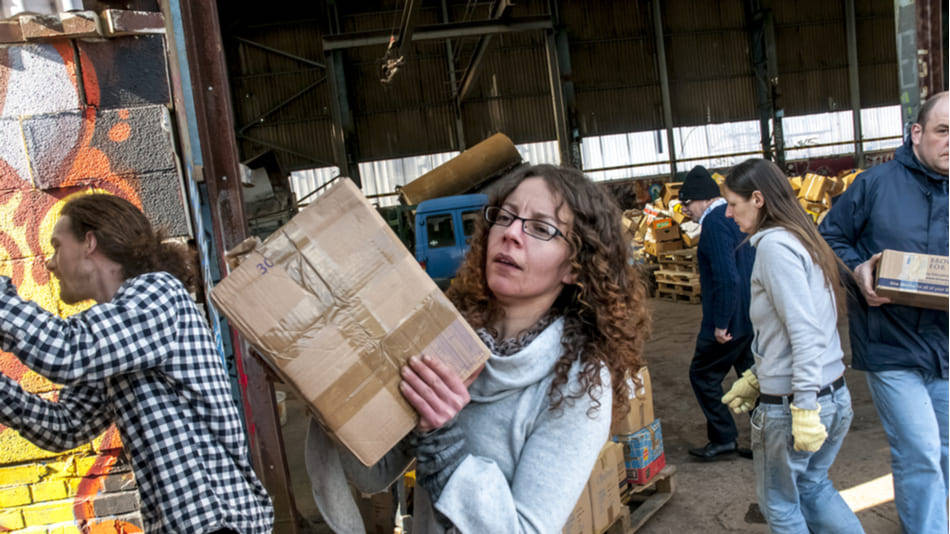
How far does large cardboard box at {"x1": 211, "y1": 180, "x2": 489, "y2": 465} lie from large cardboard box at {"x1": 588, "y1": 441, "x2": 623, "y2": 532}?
84.2 inches

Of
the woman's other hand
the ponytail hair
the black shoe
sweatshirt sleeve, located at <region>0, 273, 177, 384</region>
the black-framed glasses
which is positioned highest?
the ponytail hair

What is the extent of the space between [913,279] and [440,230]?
8.08m

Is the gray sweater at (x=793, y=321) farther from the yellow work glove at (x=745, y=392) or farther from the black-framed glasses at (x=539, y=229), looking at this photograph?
the black-framed glasses at (x=539, y=229)

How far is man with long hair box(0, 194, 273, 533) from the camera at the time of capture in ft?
5.11

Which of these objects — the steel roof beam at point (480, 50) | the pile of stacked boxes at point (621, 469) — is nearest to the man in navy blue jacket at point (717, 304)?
the pile of stacked boxes at point (621, 469)

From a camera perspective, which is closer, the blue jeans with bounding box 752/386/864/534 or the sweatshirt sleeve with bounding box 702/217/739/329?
the blue jeans with bounding box 752/386/864/534

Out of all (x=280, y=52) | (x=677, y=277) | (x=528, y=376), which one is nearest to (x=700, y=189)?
(x=528, y=376)

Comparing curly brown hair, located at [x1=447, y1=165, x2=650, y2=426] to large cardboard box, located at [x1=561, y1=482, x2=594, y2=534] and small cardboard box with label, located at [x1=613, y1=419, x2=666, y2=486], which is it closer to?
large cardboard box, located at [x1=561, y1=482, x2=594, y2=534]

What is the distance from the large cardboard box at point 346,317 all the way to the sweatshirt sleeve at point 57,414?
1009 mm

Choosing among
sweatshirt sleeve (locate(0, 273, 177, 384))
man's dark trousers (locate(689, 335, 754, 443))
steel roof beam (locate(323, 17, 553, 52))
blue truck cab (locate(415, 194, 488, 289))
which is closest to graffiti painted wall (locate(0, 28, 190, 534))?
sweatshirt sleeve (locate(0, 273, 177, 384))

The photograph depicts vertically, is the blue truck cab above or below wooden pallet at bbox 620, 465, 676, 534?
above

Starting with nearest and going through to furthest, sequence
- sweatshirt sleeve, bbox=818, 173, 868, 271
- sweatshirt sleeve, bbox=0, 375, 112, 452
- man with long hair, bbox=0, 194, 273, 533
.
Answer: man with long hair, bbox=0, 194, 273, 533 < sweatshirt sleeve, bbox=0, 375, 112, 452 < sweatshirt sleeve, bbox=818, 173, 868, 271

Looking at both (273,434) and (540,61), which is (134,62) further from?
(540,61)

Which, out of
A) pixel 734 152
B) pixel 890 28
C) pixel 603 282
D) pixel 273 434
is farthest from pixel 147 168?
pixel 890 28
